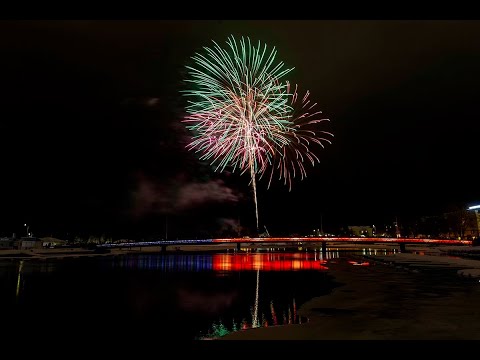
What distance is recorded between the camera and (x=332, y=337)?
470 inches

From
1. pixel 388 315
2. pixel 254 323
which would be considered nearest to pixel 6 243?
pixel 254 323

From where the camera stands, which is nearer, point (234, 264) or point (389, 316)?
point (389, 316)

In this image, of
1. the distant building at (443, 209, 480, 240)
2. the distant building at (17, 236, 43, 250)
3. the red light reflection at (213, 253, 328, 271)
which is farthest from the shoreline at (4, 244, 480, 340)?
the distant building at (17, 236, 43, 250)

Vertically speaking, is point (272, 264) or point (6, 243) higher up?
point (6, 243)

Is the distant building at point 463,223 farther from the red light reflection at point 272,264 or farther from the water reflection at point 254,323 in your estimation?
the water reflection at point 254,323

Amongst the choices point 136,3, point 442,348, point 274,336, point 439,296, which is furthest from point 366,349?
point 439,296

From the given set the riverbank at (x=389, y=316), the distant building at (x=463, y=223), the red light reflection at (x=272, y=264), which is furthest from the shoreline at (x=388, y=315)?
the distant building at (x=463, y=223)

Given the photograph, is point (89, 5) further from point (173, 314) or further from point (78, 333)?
point (173, 314)

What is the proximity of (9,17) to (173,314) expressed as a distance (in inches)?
671

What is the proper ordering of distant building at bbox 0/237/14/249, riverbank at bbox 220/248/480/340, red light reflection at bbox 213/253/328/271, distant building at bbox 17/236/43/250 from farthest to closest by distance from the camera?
distant building at bbox 0/237/14/249, distant building at bbox 17/236/43/250, red light reflection at bbox 213/253/328/271, riverbank at bbox 220/248/480/340

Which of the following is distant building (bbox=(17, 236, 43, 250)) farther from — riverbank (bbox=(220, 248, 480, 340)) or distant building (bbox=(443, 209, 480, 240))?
distant building (bbox=(443, 209, 480, 240))

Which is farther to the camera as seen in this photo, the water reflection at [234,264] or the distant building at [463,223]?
the distant building at [463,223]

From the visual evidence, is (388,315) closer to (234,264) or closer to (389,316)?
(389,316)

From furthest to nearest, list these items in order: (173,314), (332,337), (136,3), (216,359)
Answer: (173,314) → (332,337) → (216,359) → (136,3)
